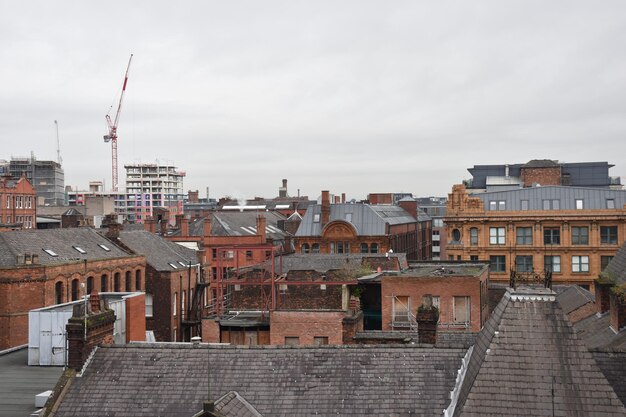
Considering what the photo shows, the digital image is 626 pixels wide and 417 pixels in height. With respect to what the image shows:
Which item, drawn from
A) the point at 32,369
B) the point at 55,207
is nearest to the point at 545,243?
the point at 32,369

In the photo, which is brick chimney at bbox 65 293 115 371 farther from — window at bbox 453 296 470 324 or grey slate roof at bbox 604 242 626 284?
window at bbox 453 296 470 324

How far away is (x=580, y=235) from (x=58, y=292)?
1831 inches

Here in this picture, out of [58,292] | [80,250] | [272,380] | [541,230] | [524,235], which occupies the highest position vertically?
[541,230]

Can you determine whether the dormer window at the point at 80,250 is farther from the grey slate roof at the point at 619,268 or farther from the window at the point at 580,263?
the window at the point at 580,263

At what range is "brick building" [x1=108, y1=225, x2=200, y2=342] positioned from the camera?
165ft

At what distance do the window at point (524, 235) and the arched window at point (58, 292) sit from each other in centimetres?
4177

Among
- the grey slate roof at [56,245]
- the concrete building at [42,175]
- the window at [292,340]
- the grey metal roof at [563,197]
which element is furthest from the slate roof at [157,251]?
the concrete building at [42,175]

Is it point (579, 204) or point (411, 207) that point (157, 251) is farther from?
point (411, 207)

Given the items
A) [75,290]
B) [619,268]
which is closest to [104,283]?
[75,290]

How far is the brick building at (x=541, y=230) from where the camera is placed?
2378 inches

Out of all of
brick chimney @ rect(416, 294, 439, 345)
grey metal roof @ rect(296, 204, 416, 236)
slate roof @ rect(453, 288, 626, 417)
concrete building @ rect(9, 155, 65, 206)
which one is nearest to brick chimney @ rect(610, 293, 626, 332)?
brick chimney @ rect(416, 294, 439, 345)

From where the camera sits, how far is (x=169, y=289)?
51281mm

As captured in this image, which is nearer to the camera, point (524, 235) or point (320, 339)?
point (320, 339)

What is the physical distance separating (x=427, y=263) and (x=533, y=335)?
34782 mm
